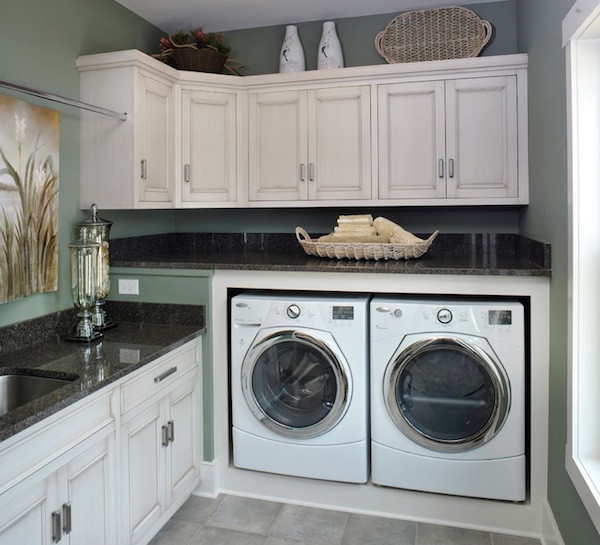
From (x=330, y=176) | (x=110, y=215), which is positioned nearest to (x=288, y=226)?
(x=330, y=176)

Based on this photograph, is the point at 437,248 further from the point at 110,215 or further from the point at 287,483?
the point at 110,215

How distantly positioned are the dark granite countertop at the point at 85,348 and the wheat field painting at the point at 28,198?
0.19 metres

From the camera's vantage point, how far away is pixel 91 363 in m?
1.93

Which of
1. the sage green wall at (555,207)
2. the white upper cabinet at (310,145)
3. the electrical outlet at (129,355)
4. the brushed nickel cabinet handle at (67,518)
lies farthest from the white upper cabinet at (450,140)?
the brushed nickel cabinet handle at (67,518)

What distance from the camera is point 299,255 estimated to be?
295cm

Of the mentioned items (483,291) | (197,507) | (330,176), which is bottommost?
(197,507)

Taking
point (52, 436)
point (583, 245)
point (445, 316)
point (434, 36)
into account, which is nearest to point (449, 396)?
point (445, 316)

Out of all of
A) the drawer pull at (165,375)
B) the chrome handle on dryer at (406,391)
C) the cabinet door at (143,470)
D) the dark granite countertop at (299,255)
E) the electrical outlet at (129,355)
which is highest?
the dark granite countertop at (299,255)

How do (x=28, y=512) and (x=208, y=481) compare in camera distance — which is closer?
(x=28, y=512)

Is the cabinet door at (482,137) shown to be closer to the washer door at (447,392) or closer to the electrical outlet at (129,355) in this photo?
the washer door at (447,392)

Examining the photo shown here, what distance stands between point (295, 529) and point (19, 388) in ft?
4.16

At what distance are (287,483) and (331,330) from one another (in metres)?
0.79

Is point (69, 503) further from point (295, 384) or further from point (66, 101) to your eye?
point (66, 101)

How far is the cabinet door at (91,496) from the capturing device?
1.58 metres
